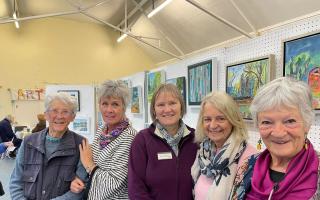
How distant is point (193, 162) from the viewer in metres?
1.65

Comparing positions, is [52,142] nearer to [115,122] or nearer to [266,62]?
[115,122]

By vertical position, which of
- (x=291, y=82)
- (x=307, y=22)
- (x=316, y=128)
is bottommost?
(x=316, y=128)

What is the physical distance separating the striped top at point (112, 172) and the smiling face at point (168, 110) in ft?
0.81

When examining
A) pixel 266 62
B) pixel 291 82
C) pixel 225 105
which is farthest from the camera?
pixel 266 62

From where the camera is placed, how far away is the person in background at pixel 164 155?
1.58 metres

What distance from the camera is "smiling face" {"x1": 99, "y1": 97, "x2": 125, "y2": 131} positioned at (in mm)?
1825

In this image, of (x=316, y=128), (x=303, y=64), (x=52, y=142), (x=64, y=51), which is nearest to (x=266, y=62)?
(x=303, y=64)

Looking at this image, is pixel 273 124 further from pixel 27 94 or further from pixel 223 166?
pixel 27 94

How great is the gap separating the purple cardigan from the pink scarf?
1.79 ft

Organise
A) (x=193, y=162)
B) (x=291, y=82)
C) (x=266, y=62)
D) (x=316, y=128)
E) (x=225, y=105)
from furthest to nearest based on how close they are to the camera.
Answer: (x=266, y=62), (x=316, y=128), (x=193, y=162), (x=225, y=105), (x=291, y=82)

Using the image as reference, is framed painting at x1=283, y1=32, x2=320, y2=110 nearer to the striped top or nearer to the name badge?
the name badge

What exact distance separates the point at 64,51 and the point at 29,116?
8.61 ft

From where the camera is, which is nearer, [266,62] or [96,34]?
[266,62]

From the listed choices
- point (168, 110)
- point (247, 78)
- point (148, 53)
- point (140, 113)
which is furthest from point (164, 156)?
point (148, 53)
